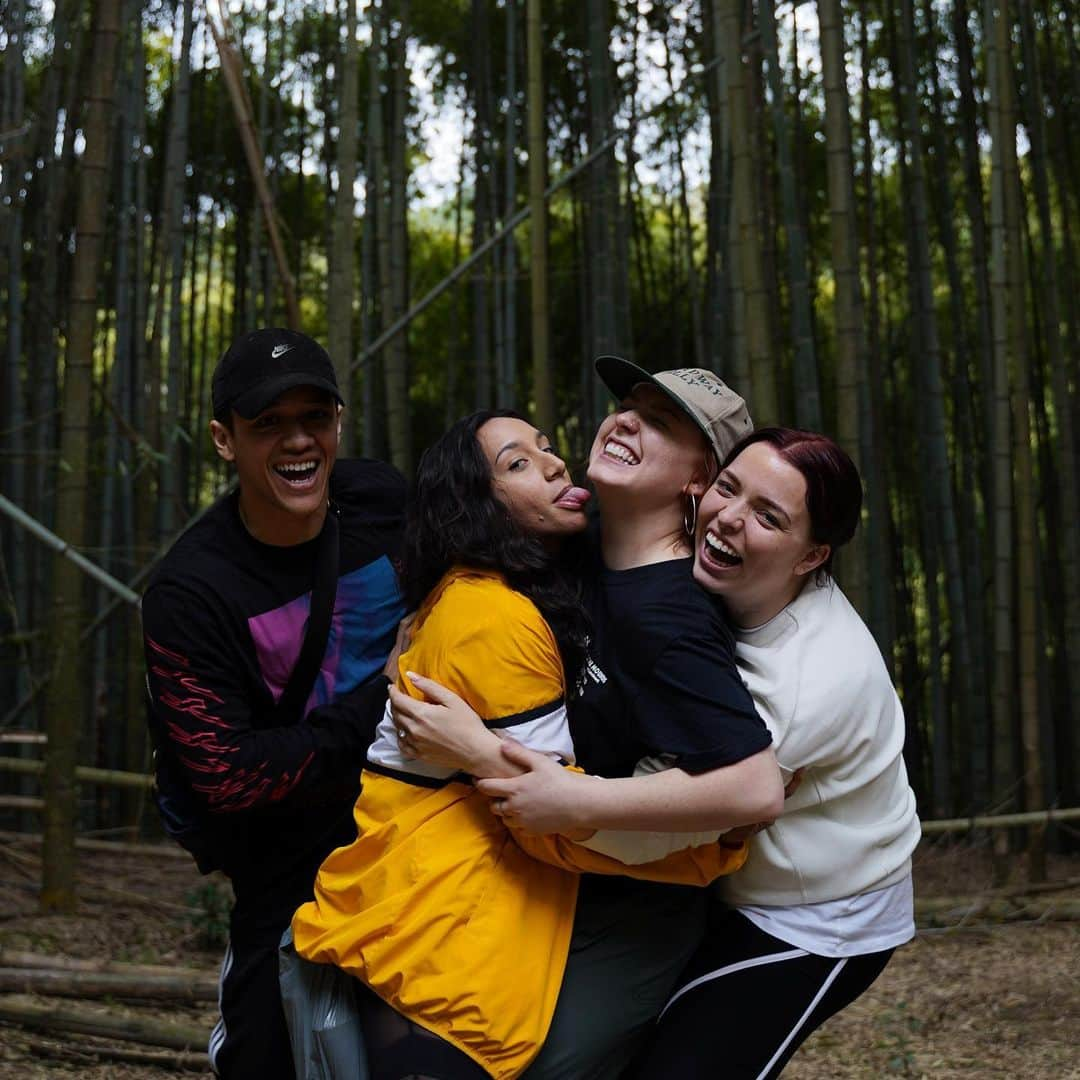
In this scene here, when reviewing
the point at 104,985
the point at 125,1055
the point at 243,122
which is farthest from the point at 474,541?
the point at 104,985

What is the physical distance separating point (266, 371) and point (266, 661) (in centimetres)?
35

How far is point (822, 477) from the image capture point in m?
1.50

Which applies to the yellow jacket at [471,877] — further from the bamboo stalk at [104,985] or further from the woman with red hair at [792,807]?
the bamboo stalk at [104,985]

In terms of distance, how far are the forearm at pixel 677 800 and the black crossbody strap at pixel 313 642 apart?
47cm

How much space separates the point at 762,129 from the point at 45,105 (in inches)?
94.1

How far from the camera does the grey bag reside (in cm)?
142

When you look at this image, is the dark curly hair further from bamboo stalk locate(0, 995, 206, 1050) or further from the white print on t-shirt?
bamboo stalk locate(0, 995, 206, 1050)

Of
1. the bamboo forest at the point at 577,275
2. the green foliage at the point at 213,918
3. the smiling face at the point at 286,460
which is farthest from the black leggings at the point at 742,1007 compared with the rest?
the green foliage at the point at 213,918

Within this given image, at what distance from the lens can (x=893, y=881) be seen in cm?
155

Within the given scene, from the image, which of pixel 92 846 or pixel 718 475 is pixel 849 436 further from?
pixel 92 846

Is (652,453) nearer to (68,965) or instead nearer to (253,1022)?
(253,1022)

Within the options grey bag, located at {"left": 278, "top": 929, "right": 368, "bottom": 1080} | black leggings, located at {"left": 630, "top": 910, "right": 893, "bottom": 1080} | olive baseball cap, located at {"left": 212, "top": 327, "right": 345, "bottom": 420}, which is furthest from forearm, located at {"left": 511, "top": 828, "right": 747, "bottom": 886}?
olive baseball cap, located at {"left": 212, "top": 327, "right": 345, "bottom": 420}

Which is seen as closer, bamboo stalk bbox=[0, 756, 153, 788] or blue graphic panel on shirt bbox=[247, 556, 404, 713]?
blue graphic panel on shirt bbox=[247, 556, 404, 713]

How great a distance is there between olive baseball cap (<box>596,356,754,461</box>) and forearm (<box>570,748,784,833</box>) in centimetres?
39
